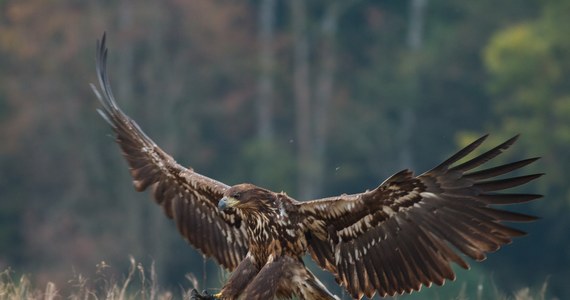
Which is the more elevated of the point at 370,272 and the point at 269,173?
the point at 269,173

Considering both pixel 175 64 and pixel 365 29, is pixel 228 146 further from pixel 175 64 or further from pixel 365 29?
pixel 365 29

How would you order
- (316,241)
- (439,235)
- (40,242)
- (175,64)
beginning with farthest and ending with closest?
(175,64) < (40,242) < (316,241) < (439,235)

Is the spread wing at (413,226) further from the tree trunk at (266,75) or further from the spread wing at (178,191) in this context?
the tree trunk at (266,75)

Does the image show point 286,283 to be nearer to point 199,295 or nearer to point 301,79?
point 199,295

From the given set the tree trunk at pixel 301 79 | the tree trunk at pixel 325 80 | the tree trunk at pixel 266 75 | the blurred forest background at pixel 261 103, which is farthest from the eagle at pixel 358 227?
the tree trunk at pixel 266 75

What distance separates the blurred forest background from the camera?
38.8m

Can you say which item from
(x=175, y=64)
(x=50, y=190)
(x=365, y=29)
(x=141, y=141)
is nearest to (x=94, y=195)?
(x=50, y=190)

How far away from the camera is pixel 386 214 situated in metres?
9.89

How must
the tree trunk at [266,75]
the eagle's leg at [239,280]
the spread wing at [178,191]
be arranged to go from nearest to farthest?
1. the eagle's leg at [239,280]
2. the spread wing at [178,191]
3. the tree trunk at [266,75]

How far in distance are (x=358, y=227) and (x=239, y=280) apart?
96 centimetres

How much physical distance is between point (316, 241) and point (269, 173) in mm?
31366

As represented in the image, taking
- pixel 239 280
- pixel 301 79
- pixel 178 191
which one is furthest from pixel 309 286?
pixel 301 79

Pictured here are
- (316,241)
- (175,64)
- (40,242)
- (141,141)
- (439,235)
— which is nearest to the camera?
(439,235)

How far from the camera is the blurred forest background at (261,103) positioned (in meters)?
38.8
